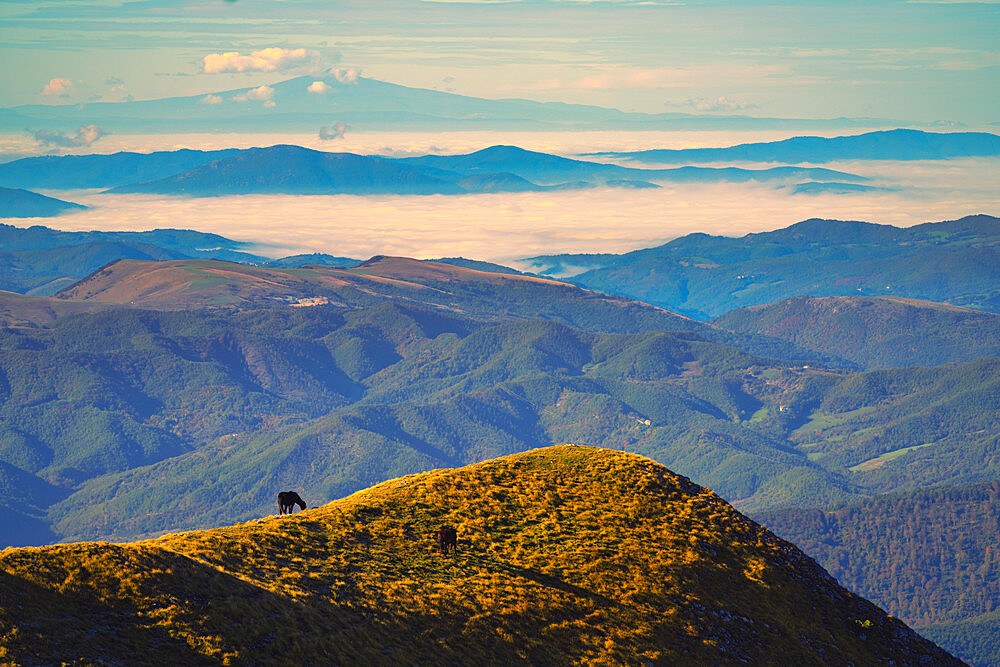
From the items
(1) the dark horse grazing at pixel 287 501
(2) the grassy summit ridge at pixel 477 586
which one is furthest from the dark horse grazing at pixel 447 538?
(1) the dark horse grazing at pixel 287 501

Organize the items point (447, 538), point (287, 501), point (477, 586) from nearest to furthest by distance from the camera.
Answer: point (477, 586) → point (447, 538) → point (287, 501)

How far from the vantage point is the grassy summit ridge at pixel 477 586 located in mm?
51219

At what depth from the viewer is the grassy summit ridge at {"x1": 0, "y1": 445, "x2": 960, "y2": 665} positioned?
51.2 meters

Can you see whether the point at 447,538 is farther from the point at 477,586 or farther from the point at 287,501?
the point at 287,501

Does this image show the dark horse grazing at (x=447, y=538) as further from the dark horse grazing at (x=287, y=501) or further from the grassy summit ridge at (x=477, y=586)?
the dark horse grazing at (x=287, y=501)

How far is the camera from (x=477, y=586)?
69.1 metres

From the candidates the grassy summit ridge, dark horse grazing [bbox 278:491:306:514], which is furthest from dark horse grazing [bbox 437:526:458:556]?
dark horse grazing [bbox 278:491:306:514]

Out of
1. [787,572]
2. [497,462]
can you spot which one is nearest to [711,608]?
[787,572]

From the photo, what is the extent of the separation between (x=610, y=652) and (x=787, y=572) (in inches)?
892

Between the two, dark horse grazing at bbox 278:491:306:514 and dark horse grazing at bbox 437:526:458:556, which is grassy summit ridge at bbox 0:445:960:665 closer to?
dark horse grazing at bbox 437:526:458:556

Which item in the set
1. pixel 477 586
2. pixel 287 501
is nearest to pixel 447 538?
pixel 477 586

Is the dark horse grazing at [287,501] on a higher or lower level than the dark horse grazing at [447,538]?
higher

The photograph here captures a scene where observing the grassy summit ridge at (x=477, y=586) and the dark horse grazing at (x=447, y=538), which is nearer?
the grassy summit ridge at (x=477, y=586)

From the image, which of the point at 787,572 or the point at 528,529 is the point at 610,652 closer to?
the point at 528,529
